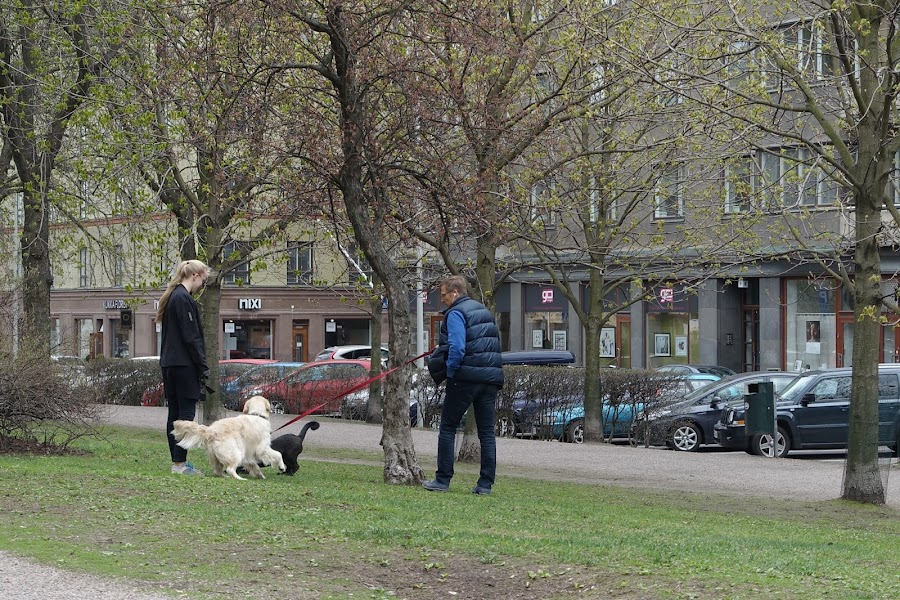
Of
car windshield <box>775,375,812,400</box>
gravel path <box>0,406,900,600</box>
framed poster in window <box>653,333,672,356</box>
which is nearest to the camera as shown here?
gravel path <box>0,406,900,600</box>

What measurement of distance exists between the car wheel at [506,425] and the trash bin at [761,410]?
542 cm

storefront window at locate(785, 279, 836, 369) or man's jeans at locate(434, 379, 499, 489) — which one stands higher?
storefront window at locate(785, 279, 836, 369)


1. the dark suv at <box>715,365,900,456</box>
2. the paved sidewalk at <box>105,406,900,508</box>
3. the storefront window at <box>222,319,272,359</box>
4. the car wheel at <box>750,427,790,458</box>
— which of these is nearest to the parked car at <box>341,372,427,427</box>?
the paved sidewalk at <box>105,406,900,508</box>

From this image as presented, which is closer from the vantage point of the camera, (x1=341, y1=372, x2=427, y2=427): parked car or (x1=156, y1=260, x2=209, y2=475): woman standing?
(x1=156, y1=260, x2=209, y2=475): woman standing

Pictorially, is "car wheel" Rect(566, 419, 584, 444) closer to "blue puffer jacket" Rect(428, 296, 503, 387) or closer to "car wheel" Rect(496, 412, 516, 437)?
"car wheel" Rect(496, 412, 516, 437)

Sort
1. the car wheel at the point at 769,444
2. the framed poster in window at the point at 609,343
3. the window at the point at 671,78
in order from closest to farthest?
the window at the point at 671,78 → the car wheel at the point at 769,444 → the framed poster in window at the point at 609,343

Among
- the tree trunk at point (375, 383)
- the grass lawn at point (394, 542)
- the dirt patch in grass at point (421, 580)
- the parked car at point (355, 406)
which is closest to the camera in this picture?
the dirt patch in grass at point (421, 580)

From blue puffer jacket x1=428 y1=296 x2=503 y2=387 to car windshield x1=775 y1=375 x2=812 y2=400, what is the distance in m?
12.1

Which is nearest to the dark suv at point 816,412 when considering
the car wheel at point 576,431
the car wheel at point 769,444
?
the car wheel at point 769,444

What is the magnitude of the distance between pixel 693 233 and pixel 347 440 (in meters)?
7.19

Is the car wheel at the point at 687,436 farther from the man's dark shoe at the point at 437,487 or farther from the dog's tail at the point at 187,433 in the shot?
the dog's tail at the point at 187,433

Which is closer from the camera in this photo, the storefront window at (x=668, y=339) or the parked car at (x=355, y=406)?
the parked car at (x=355, y=406)

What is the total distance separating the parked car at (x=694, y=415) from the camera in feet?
75.4

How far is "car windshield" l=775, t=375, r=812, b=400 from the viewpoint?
71.9ft
